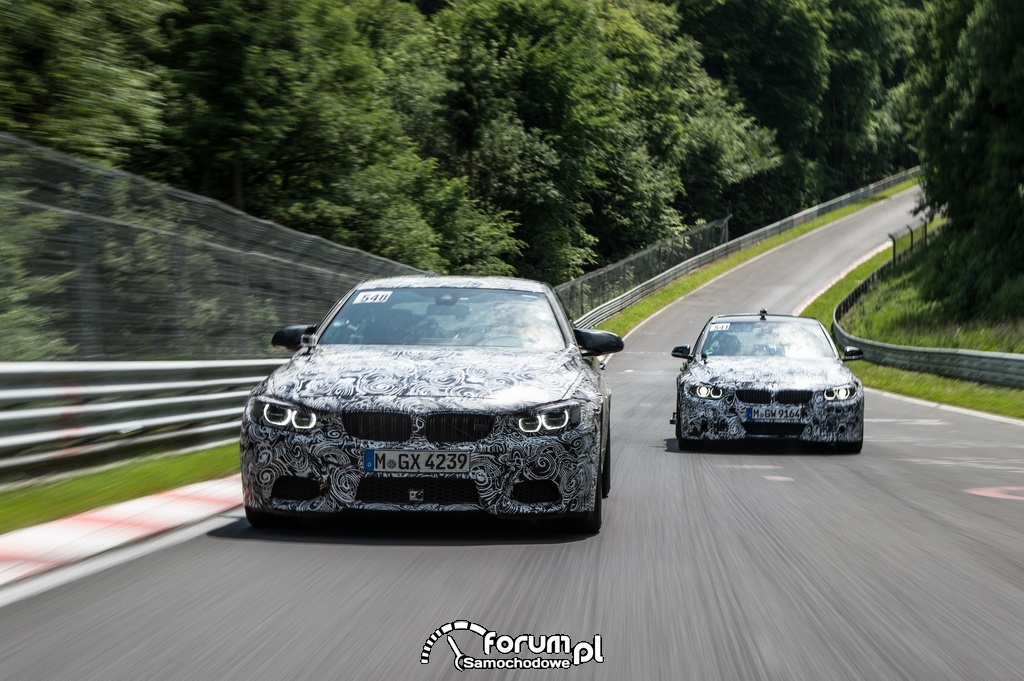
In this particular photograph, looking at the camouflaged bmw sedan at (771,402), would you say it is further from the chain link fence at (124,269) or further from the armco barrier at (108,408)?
the chain link fence at (124,269)

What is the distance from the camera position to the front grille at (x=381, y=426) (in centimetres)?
653

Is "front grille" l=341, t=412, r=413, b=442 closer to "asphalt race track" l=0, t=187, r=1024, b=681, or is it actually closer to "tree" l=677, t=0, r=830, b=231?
"asphalt race track" l=0, t=187, r=1024, b=681

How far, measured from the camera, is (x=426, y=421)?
6.53 meters

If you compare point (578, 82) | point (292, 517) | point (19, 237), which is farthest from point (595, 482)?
point (578, 82)

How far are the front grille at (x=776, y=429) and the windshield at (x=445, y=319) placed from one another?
500 centimetres

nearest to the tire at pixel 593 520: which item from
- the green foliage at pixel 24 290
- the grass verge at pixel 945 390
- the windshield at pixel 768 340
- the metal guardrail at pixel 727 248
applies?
the green foliage at pixel 24 290

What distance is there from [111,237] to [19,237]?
5.25ft

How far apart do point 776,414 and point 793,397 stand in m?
0.24

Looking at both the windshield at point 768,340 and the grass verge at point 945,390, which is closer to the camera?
the windshield at point 768,340

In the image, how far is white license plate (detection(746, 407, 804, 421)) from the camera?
12805mm

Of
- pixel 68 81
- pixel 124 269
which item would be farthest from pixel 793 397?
pixel 68 81

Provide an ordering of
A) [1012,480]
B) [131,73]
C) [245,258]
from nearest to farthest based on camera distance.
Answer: [1012,480], [245,258], [131,73]

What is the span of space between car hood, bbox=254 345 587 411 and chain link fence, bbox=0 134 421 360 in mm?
2879

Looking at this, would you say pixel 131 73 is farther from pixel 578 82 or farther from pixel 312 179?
pixel 578 82
